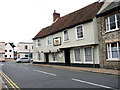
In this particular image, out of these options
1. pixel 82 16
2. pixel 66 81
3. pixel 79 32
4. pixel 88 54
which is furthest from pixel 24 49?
pixel 66 81

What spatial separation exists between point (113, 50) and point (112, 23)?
2993mm

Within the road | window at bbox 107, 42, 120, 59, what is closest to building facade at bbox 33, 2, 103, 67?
window at bbox 107, 42, 120, 59

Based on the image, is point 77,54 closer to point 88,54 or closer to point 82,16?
point 88,54

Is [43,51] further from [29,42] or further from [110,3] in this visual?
[29,42]

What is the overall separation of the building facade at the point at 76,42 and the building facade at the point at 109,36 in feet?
2.37

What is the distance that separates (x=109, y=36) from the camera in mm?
14133

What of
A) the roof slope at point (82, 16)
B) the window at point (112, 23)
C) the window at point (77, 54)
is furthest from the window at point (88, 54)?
the roof slope at point (82, 16)

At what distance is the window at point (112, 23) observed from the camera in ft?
44.4

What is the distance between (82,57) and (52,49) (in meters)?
7.76

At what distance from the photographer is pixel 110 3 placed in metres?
15.7

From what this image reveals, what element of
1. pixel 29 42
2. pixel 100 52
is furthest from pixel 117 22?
pixel 29 42

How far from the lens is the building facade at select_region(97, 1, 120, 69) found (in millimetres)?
13328

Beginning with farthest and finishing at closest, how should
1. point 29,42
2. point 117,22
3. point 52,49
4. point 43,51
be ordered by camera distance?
point 29,42 < point 43,51 < point 52,49 < point 117,22

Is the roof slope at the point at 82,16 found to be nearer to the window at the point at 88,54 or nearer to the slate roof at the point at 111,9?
the slate roof at the point at 111,9
